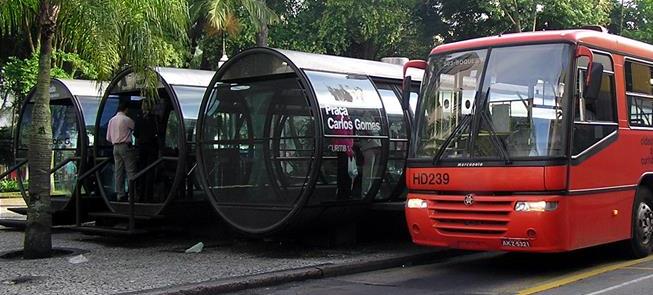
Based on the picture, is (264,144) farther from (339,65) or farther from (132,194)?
(132,194)

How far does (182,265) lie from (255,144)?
8.59 feet

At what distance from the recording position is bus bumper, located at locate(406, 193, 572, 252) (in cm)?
800

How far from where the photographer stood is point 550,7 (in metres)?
26.3

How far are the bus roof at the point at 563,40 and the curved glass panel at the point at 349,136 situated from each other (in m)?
1.55

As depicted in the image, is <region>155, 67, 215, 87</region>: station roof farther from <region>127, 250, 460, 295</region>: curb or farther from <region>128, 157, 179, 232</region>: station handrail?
<region>127, 250, 460, 295</region>: curb

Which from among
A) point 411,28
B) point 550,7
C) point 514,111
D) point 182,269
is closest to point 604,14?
point 550,7

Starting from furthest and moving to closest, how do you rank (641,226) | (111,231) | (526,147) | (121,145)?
(121,145) → (111,231) → (641,226) → (526,147)

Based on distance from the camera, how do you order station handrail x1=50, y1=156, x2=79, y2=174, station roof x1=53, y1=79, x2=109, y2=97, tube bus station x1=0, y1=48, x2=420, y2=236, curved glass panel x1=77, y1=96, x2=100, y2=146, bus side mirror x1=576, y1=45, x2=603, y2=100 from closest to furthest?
bus side mirror x1=576, y1=45, x2=603, y2=100
tube bus station x1=0, y1=48, x2=420, y2=236
station handrail x1=50, y1=156, x2=79, y2=174
curved glass panel x1=77, y1=96, x2=100, y2=146
station roof x1=53, y1=79, x2=109, y2=97

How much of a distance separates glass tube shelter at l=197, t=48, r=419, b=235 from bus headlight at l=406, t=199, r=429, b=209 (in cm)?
138

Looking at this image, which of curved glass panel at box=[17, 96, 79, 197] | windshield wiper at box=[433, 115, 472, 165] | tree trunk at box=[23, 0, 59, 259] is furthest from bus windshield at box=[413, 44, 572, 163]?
curved glass panel at box=[17, 96, 79, 197]

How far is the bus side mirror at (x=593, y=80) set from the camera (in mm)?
8375

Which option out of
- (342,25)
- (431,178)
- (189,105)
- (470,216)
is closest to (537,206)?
(470,216)

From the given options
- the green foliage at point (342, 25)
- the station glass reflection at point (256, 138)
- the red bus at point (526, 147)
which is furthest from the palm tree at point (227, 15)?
the red bus at point (526, 147)

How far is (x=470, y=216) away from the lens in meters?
8.44
